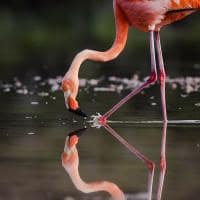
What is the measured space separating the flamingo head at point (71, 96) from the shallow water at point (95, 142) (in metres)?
0.29

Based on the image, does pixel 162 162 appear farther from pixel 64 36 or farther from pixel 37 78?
pixel 64 36

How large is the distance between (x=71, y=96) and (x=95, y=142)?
0.80 m

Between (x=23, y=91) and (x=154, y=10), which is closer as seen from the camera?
(x=154, y=10)

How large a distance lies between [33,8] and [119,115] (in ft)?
61.5

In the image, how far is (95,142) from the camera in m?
8.45

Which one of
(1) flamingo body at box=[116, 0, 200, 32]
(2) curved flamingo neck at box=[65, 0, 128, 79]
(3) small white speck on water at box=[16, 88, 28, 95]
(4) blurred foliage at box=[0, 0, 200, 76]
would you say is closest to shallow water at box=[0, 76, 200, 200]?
(3) small white speck on water at box=[16, 88, 28, 95]

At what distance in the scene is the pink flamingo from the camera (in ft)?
20.4

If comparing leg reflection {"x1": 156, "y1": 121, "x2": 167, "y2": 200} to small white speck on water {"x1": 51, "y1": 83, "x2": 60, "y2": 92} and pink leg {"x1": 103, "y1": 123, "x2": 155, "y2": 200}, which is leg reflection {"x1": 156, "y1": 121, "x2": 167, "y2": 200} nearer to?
pink leg {"x1": 103, "y1": 123, "x2": 155, "y2": 200}

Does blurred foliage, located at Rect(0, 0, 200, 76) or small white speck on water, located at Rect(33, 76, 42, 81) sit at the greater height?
blurred foliage, located at Rect(0, 0, 200, 76)

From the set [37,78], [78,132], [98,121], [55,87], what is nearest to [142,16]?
[98,121]

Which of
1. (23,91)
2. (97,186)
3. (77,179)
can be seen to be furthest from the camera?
(23,91)

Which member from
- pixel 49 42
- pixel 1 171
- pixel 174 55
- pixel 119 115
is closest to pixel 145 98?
pixel 119 115

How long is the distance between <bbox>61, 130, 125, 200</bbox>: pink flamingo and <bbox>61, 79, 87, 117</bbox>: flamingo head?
0.55 m

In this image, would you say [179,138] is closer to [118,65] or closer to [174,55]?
[118,65]
